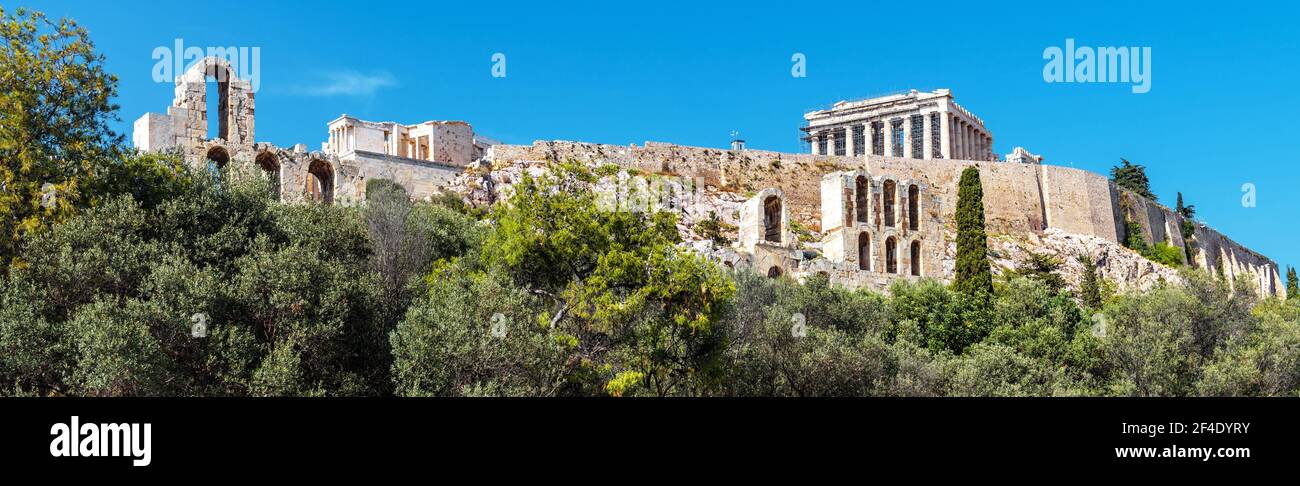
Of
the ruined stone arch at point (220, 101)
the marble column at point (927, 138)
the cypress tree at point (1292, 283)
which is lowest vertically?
the cypress tree at point (1292, 283)

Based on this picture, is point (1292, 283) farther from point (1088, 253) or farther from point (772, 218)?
point (772, 218)

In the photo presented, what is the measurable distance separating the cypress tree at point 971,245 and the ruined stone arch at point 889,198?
9.84ft

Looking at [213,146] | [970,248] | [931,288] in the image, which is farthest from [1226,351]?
[213,146]

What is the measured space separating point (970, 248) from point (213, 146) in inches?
1186

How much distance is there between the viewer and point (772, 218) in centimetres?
5194

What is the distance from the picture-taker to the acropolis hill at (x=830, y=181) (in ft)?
152

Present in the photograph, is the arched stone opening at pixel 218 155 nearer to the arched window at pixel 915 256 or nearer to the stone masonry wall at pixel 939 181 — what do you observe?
the stone masonry wall at pixel 939 181

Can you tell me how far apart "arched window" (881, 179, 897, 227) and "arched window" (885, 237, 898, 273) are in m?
1.40

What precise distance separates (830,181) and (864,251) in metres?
3.61

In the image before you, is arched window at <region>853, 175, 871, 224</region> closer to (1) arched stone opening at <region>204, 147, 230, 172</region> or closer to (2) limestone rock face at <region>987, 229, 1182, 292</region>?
(2) limestone rock face at <region>987, 229, 1182, 292</region>

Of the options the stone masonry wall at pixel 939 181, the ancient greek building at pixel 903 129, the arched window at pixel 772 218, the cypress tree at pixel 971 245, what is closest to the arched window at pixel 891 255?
the cypress tree at pixel 971 245
